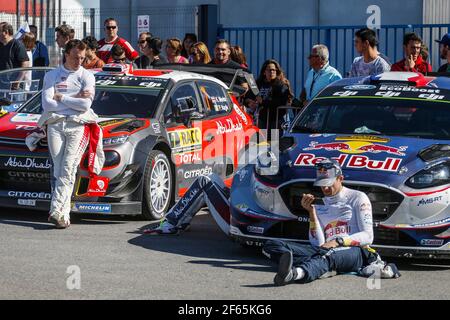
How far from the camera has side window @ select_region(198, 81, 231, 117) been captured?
13.5 meters

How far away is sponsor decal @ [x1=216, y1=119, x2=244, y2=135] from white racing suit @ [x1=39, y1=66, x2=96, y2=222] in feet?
7.71

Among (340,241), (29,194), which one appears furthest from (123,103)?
(340,241)

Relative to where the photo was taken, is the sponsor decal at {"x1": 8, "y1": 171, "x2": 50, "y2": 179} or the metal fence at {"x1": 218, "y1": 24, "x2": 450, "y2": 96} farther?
the metal fence at {"x1": 218, "y1": 24, "x2": 450, "y2": 96}

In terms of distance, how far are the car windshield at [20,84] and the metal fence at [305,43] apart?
5896 mm

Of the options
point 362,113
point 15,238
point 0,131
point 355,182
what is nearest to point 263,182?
point 355,182

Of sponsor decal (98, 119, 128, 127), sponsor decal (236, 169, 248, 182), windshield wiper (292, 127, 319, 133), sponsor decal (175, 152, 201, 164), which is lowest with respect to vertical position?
sponsor decal (175, 152, 201, 164)

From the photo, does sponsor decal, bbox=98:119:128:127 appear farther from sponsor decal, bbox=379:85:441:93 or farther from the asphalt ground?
sponsor decal, bbox=379:85:441:93

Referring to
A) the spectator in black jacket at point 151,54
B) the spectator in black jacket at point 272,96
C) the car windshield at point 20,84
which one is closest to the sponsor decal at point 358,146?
the spectator in black jacket at point 272,96

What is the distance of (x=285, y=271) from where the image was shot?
27.1 ft

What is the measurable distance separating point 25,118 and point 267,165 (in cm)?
378

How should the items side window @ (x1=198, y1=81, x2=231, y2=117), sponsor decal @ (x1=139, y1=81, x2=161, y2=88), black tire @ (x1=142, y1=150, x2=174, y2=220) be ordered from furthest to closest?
side window @ (x1=198, y1=81, x2=231, y2=117) → sponsor decal @ (x1=139, y1=81, x2=161, y2=88) → black tire @ (x1=142, y1=150, x2=174, y2=220)

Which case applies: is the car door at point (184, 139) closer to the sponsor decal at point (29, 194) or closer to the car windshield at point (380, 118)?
the sponsor decal at point (29, 194)

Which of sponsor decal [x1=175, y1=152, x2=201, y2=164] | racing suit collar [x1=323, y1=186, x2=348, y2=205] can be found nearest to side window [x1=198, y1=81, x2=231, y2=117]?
sponsor decal [x1=175, y1=152, x2=201, y2=164]
